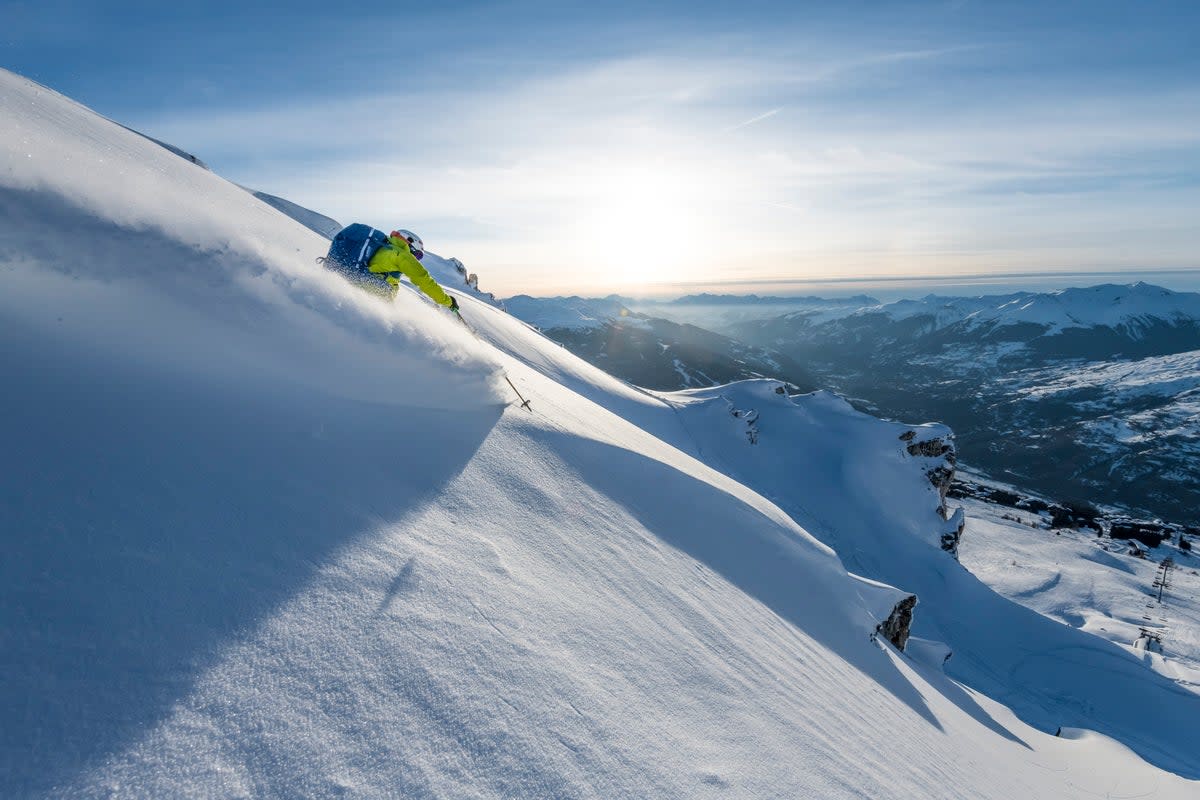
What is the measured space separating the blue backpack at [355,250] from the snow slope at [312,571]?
3.68 ft

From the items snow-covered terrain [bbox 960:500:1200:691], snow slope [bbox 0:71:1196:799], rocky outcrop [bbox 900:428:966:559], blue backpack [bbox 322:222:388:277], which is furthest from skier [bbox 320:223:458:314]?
snow-covered terrain [bbox 960:500:1200:691]

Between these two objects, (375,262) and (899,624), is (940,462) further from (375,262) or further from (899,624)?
(375,262)

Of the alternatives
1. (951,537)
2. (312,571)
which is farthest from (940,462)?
(312,571)

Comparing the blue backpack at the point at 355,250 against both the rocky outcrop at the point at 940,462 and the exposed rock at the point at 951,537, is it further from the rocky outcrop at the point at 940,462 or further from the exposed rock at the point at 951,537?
the rocky outcrop at the point at 940,462

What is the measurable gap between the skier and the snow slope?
1152 mm

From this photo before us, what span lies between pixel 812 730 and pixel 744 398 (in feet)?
116

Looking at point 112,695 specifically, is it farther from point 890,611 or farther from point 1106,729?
point 1106,729

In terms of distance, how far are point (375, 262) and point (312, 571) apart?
6.43 meters

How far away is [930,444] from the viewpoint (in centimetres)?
3719

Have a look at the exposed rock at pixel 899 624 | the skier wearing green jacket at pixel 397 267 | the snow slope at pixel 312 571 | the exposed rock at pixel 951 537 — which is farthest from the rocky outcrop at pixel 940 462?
the skier wearing green jacket at pixel 397 267

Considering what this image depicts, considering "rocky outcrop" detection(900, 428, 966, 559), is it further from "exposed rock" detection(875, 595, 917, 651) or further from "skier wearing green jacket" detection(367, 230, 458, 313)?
"skier wearing green jacket" detection(367, 230, 458, 313)

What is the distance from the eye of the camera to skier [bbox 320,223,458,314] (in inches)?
333

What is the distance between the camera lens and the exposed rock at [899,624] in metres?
12.6

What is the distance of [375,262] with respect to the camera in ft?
28.1
